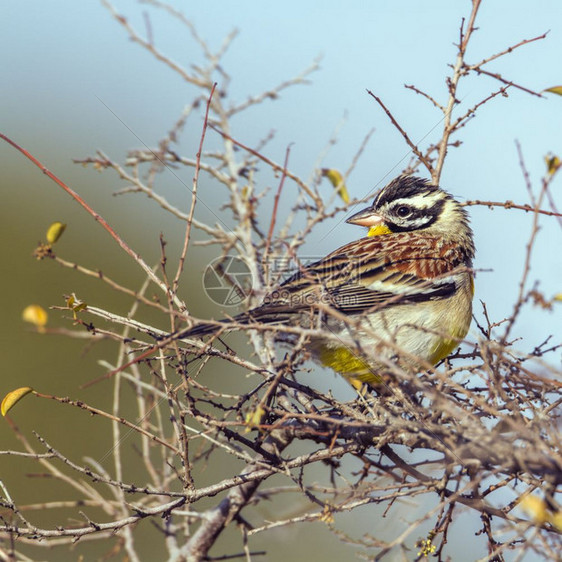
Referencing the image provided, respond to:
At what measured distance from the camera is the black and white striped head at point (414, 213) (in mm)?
5508

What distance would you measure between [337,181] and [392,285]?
1.22m

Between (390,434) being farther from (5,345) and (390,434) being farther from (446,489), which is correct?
(5,345)

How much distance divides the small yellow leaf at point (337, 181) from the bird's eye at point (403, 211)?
176cm

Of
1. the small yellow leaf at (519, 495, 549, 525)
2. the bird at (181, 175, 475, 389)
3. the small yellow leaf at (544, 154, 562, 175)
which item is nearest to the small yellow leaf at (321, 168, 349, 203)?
the bird at (181, 175, 475, 389)

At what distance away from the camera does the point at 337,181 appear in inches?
154

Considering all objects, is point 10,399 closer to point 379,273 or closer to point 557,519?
point 557,519

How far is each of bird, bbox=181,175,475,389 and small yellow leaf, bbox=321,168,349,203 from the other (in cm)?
48

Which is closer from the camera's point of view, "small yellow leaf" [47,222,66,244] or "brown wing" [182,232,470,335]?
"small yellow leaf" [47,222,66,244]

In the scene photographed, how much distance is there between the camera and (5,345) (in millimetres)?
10336

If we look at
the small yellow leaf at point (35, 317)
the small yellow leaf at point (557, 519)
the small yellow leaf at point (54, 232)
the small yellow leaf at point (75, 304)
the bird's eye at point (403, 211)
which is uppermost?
the bird's eye at point (403, 211)

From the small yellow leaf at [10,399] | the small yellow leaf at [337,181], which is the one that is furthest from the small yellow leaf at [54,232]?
the small yellow leaf at [337,181]

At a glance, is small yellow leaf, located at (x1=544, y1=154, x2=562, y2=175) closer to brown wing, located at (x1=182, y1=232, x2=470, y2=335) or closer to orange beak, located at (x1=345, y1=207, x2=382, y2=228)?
brown wing, located at (x1=182, y1=232, x2=470, y2=335)

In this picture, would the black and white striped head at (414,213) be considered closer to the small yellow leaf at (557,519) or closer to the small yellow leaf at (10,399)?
the small yellow leaf at (10,399)

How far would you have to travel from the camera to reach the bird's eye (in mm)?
5613
